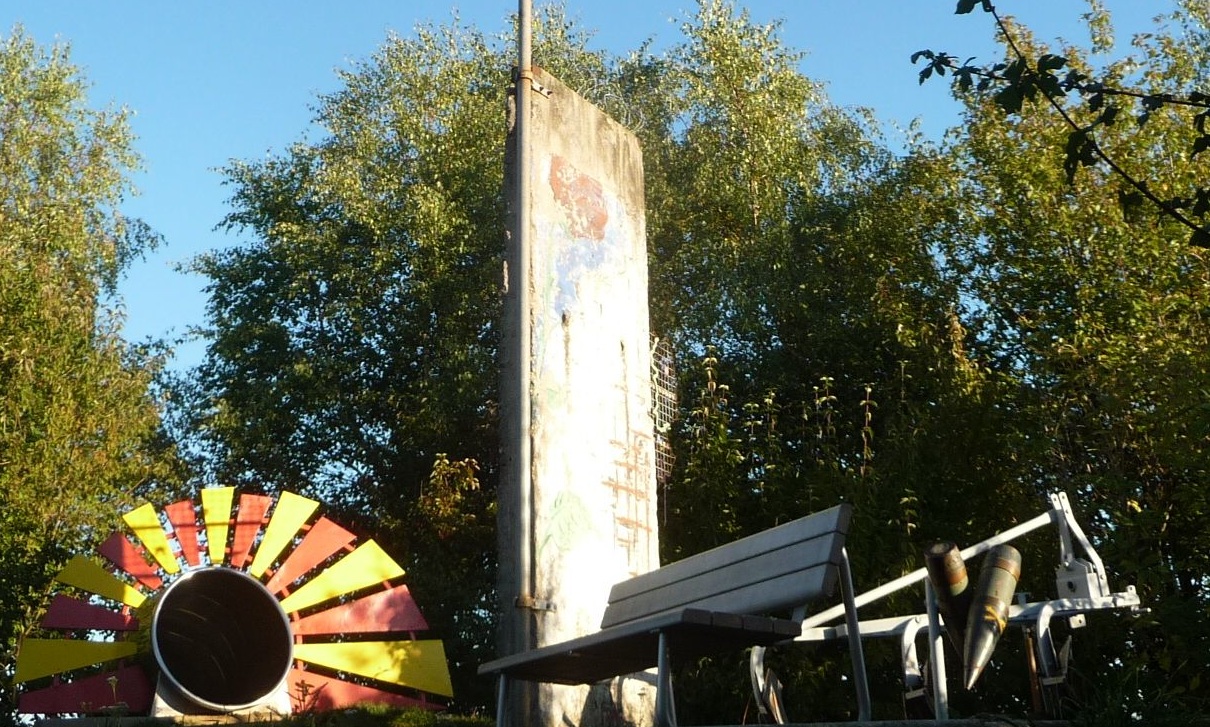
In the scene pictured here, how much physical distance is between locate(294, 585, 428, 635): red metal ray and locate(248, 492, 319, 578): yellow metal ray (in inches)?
18.8

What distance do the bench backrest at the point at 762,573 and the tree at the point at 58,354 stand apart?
8.69 meters

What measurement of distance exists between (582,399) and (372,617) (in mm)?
3002

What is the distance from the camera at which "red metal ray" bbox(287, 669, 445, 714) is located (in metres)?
8.36

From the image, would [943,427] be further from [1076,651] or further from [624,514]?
[624,514]

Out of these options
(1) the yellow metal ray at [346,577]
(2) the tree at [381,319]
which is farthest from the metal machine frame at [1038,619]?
(2) the tree at [381,319]

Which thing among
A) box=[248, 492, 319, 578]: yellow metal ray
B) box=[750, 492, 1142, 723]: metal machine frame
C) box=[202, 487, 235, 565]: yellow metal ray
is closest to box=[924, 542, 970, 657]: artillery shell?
box=[750, 492, 1142, 723]: metal machine frame

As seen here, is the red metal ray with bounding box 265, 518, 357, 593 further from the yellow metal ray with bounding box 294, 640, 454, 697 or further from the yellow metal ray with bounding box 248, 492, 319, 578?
the yellow metal ray with bounding box 294, 640, 454, 697

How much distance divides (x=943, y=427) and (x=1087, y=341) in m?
1.30

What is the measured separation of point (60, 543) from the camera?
13391 mm

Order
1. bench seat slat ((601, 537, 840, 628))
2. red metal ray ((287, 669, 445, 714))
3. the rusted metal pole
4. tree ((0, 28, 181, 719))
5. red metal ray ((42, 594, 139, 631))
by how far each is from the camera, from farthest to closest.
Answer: tree ((0, 28, 181, 719)), red metal ray ((42, 594, 139, 631)), red metal ray ((287, 669, 445, 714)), the rusted metal pole, bench seat slat ((601, 537, 840, 628))

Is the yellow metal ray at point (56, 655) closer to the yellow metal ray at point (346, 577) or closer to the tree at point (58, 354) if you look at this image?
the yellow metal ray at point (346, 577)

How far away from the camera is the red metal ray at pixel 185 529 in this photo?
28.3ft

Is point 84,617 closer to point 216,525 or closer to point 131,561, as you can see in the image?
point 131,561

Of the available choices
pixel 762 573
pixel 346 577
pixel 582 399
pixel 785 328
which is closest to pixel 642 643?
pixel 762 573
